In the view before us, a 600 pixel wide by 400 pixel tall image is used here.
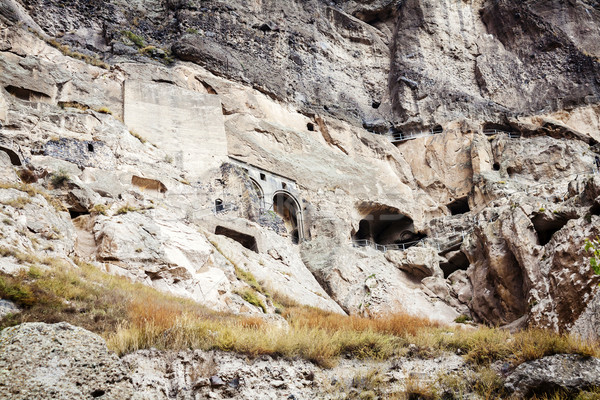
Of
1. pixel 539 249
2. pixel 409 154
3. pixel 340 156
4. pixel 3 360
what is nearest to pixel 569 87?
pixel 409 154

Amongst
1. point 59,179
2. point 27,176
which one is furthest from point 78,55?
point 59,179

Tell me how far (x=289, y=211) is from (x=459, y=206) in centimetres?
1129

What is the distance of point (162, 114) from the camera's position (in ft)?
83.2

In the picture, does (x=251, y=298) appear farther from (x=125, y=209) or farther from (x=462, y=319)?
(x=462, y=319)

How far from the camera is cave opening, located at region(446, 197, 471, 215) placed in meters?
33.7

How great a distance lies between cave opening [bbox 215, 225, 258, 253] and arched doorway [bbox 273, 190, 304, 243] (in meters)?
6.15

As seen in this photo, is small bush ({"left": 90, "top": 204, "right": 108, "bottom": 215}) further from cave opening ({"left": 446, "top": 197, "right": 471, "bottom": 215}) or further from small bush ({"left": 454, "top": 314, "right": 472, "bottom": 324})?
cave opening ({"left": 446, "top": 197, "right": 471, "bottom": 215})

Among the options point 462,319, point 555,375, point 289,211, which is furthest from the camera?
point 289,211

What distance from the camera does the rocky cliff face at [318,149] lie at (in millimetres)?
15805

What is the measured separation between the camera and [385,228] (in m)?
32.7

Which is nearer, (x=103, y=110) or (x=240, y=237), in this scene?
(x=240, y=237)

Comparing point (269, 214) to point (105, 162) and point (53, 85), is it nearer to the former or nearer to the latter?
point (105, 162)

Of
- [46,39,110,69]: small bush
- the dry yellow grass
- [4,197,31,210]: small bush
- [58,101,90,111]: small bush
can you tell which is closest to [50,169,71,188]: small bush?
[4,197,31,210]: small bush

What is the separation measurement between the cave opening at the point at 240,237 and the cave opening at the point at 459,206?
642 inches
